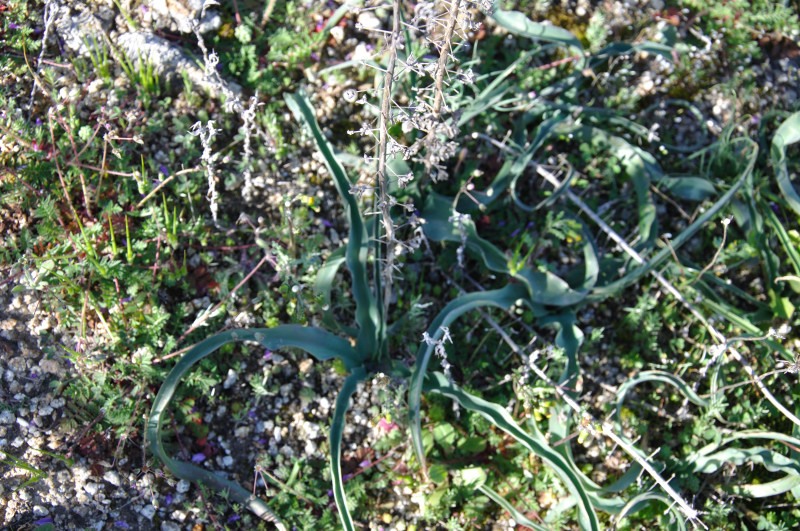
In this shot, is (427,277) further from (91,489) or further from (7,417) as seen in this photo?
(7,417)

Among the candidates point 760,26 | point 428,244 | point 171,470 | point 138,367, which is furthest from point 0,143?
point 760,26

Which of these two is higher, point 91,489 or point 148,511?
point 91,489

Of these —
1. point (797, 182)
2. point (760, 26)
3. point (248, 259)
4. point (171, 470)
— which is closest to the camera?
point (171, 470)

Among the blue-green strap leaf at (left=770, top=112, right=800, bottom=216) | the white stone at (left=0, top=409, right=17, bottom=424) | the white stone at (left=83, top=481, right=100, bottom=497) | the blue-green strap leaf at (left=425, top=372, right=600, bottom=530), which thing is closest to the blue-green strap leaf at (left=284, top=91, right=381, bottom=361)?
the blue-green strap leaf at (left=425, top=372, right=600, bottom=530)

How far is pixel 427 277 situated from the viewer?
2887 mm

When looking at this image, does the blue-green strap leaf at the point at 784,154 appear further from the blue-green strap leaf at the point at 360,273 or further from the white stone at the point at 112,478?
the white stone at the point at 112,478

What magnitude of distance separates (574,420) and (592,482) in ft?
0.74

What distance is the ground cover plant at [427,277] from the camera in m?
2.44

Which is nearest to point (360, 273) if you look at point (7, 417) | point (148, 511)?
point (148, 511)

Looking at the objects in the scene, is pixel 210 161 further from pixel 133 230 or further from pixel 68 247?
pixel 68 247

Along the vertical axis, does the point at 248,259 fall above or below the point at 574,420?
above

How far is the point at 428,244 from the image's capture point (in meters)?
2.79

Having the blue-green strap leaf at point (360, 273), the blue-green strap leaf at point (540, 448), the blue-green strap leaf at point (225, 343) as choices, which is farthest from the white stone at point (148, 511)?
the blue-green strap leaf at point (540, 448)

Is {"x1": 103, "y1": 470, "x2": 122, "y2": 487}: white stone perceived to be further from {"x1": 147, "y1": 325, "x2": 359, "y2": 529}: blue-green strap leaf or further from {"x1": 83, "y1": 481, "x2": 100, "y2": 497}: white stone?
{"x1": 147, "y1": 325, "x2": 359, "y2": 529}: blue-green strap leaf
